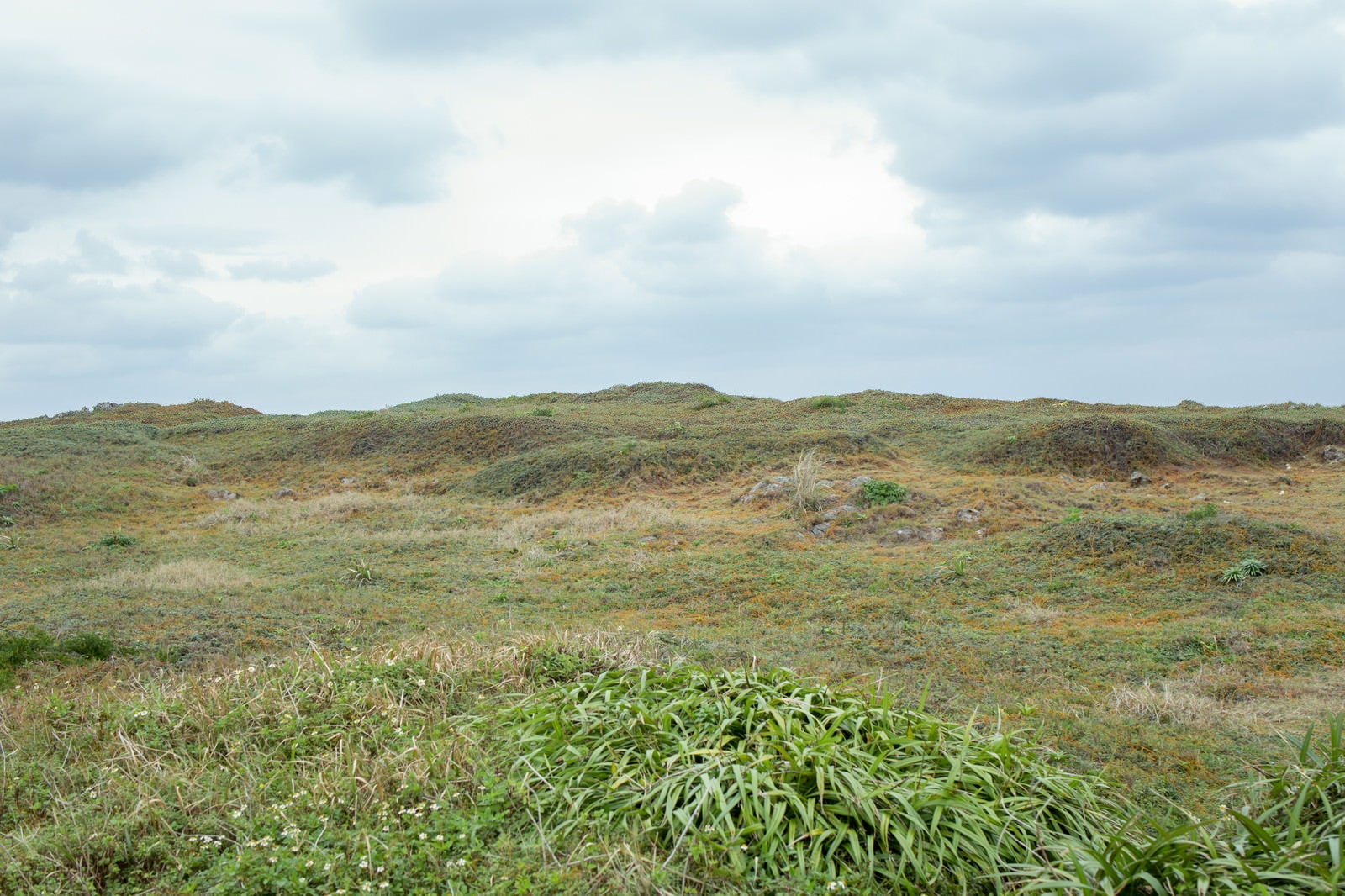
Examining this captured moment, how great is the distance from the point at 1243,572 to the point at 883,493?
19.7ft

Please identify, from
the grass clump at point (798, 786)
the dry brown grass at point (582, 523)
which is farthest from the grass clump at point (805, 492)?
the grass clump at point (798, 786)

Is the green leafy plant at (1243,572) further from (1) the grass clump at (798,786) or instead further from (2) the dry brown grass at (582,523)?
(2) the dry brown grass at (582,523)

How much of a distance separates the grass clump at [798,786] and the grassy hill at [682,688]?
3 centimetres

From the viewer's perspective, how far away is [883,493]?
14836 mm

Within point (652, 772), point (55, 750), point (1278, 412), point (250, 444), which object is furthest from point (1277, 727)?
point (250, 444)

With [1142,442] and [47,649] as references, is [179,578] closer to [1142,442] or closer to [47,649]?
[47,649]

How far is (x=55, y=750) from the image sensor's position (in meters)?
4.80

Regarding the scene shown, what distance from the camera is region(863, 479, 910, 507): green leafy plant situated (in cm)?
1464

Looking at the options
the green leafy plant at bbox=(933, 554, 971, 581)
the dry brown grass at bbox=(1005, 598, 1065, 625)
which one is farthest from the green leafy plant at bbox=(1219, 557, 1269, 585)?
the green leafy plant at bbox=(933, 554, 971, 581)

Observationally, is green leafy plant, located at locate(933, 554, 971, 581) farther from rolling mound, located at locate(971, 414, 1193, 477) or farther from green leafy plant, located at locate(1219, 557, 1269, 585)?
rolling mound, located at locate(971, 414, 1193, 477)

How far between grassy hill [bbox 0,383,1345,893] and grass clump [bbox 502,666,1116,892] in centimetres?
3

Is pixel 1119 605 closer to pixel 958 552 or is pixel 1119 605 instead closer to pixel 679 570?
pixel 958 552

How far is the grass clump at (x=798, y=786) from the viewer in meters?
3.46

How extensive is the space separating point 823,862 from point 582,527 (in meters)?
11.4
